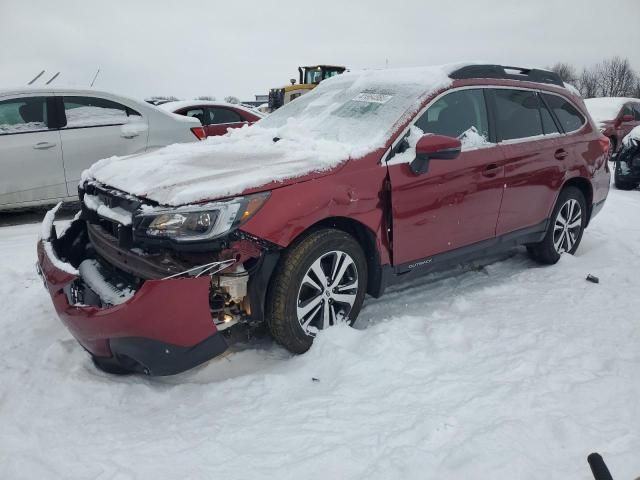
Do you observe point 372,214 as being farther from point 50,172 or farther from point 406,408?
point 50,172

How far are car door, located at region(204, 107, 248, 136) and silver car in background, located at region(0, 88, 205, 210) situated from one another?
1986mm

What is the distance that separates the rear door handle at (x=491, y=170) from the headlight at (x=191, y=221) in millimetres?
2028

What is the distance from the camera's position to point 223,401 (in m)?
2.60

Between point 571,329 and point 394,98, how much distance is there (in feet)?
6.33

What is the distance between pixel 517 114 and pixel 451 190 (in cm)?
119

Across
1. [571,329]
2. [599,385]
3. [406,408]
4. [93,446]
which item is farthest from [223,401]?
[571,329]

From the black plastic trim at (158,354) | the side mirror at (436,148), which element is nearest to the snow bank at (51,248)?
the black plastic trim at (158,354)

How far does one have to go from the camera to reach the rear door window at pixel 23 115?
5531mm

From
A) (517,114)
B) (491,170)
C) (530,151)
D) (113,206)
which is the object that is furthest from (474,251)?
(113,206)

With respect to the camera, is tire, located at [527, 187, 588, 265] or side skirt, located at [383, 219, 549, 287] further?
tire, located at [527, 187, 588, 265]

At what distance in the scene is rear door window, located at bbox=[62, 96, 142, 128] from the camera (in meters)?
5.81

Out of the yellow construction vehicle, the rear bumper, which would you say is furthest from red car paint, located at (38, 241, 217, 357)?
the yellow construction vehicle

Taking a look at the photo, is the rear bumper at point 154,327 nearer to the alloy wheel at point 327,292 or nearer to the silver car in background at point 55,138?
the alloy wheel at point 327,292

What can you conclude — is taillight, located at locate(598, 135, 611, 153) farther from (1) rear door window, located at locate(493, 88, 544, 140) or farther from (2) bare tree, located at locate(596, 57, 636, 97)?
(2) bare tree, located at locate(596, 57, 636, 97)
